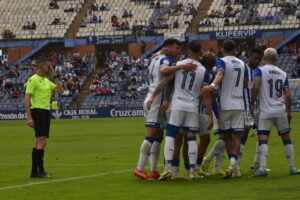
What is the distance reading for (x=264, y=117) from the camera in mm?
16109

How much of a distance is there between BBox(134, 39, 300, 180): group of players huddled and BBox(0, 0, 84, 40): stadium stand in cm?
5642

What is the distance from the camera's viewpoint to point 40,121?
16859 mm

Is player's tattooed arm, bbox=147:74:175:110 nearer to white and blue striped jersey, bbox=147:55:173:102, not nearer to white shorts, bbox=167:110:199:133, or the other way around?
white and blue striped jersey, bbox=147:55:173:102

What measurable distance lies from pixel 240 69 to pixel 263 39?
1890 inches

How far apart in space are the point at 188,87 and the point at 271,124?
70.5 inches

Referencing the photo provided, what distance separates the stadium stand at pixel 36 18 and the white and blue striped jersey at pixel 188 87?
5687 centimetres

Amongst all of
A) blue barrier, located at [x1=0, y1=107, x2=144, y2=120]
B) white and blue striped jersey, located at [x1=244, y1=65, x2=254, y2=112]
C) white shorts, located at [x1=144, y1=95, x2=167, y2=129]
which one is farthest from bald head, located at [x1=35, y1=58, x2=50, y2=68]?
blue barrier, located at [x1=0, y1=107, x2=144, y2=120]

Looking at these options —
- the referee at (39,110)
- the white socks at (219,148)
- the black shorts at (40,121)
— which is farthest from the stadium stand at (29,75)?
the white socks at (219,148)

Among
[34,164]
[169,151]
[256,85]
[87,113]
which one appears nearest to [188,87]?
[169,151]

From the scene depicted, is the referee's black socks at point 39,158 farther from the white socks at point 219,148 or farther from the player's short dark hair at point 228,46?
the player's short dark hair at point 228,46

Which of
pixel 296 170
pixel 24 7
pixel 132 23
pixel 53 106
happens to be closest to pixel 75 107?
pixel 53 106

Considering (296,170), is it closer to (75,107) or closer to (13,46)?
(75,107)

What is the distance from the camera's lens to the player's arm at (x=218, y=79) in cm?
1519

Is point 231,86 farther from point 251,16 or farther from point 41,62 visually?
point 251,16
